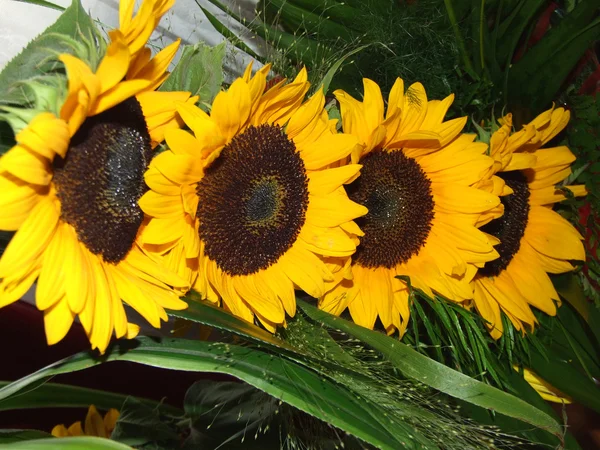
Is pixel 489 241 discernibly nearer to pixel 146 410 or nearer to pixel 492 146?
pixel 492 146

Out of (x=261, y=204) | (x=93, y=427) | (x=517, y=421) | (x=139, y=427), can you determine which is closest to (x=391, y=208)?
(x=261, y=204)

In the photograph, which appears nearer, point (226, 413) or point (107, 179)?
point (107, 179)

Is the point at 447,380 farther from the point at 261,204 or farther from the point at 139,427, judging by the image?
Result: the point at 139,427

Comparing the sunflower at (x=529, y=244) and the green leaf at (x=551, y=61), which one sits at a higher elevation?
the green leaf at (x=551, y=61)

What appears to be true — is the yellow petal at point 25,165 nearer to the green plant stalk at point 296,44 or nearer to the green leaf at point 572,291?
the green plant stalk at point 296,44

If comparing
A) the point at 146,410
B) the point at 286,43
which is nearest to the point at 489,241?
the point at 286,43

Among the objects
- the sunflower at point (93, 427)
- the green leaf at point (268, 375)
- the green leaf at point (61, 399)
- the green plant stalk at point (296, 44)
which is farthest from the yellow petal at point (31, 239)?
the sunflower at point (93, 427)
